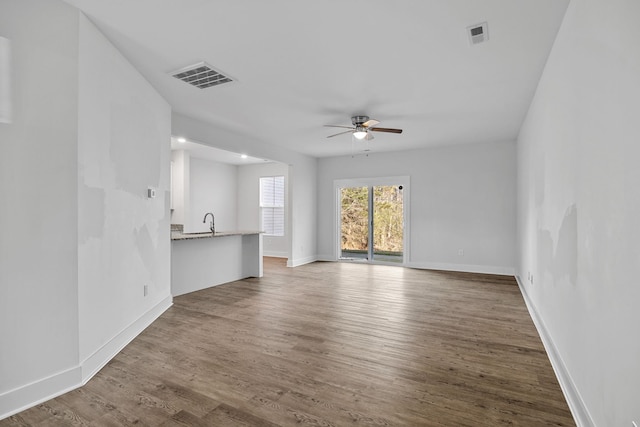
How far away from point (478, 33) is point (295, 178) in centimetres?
538

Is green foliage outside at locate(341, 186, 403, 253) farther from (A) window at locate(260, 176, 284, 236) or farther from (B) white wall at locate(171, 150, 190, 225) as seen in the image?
(B) white wall at locate(171, 150, 190, 225)

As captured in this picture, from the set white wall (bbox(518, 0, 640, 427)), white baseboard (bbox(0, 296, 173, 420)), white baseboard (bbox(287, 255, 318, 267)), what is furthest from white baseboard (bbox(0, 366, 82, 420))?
white baseboard (bbox(287, 255, 318, 267))

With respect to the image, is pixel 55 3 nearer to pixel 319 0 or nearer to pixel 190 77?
pixel 190 77

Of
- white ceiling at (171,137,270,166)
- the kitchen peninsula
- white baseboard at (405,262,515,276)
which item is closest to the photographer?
the kitchen peninsula

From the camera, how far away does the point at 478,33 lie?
2592 mm

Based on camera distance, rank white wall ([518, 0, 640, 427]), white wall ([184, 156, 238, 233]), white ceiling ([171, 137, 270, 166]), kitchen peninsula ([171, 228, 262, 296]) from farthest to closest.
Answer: white wall ([184, 156, 238, 233]), white ceiling ([171, 137, 270, 166]), kitchen peninsula ([171, 228, 262, 296]), white wall ([518, 0, 640, 427])

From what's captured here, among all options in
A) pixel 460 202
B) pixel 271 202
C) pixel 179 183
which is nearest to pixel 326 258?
pixel 271 202

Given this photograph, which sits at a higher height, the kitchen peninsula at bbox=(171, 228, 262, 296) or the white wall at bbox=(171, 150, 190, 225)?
the white wall at bbox=(171, 150, 190, 225)

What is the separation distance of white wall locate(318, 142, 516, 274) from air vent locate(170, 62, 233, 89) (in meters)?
4.88

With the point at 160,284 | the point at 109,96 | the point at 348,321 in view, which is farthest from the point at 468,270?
the point at 109,96

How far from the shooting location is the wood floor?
199 centimetres

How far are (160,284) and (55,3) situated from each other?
294cm

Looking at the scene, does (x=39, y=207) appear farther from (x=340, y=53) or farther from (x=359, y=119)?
(x=359, y=119)

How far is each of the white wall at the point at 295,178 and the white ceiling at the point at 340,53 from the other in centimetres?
49
